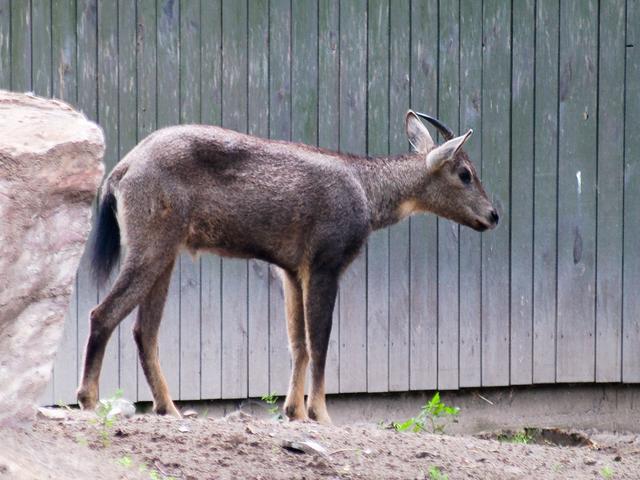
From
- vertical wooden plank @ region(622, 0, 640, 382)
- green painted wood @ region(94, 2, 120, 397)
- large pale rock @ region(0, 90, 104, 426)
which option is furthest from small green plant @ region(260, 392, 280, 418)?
large pale rock @ region(0, 90, 104, 426)

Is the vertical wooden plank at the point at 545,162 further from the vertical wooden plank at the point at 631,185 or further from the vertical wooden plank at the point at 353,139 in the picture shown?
the vertical wooden plank at the point at 353,139

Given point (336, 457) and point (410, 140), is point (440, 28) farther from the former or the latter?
point (336, 457)

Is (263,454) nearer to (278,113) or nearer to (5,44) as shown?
(278,113)

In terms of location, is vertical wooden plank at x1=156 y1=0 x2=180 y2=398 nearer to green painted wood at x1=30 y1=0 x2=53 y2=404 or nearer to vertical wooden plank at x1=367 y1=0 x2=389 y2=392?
green painted wood at x1=30 y1=0 x2=53 y2=404

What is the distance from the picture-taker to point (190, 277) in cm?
919

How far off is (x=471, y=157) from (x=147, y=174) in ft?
10.0

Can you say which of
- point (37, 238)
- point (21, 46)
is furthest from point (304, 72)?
point (37, 238)

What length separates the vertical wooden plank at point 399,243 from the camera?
30.6ft

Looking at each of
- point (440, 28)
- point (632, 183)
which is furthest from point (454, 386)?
point (440, 28)

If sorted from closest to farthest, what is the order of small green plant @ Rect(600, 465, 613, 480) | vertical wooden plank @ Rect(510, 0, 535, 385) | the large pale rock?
1. the large pale rock
2. small green plant @ Rect(600, 465, 613, 480)
3. vertical wooden plank @ Rect(510, 0, 535, 385)

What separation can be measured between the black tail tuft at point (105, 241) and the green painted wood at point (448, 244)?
2.84 m

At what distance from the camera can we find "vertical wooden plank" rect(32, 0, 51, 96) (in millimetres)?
8930

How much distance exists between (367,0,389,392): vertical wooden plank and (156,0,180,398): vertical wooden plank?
4.46 ft

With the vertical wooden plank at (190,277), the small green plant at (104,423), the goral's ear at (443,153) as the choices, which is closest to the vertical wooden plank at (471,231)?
the goral's ear at (443,153)
